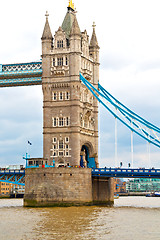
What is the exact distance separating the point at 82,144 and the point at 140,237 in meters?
41.0

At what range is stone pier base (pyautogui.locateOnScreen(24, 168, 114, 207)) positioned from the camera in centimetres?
6919

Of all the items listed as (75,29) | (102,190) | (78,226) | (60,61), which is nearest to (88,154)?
(102,190)

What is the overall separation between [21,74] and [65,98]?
10575 millimetres

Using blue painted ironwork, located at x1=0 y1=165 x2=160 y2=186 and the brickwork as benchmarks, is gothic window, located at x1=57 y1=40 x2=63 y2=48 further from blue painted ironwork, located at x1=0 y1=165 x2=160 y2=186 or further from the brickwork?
→ the brickwork

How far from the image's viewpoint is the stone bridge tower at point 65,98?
78.9 metres

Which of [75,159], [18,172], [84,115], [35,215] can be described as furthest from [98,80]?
[35,215]

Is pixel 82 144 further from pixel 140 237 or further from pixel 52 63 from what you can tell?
pixel 140 237

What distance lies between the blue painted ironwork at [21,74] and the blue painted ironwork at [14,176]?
53.5ft

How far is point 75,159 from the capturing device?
78062 millimetres

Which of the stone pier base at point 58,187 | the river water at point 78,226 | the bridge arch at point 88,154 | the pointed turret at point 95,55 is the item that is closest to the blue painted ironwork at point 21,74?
the pointed turret at point 95,55

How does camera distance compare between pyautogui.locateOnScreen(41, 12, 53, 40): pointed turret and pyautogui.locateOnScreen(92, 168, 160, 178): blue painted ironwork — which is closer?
pyautogui.locateOnScreen(92, 168, 160, 178): blue painted ironwork

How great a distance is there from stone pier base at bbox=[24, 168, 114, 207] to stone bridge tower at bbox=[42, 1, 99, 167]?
6931 mm

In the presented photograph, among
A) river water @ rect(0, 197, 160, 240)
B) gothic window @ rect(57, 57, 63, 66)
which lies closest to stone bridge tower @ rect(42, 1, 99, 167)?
gothic window @ rect(57, 57, 63, 66)

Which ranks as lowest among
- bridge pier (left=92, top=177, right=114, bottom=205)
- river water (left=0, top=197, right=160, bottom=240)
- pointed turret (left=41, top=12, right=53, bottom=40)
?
river water (left=0, top=197, right=160, bottom=240)
